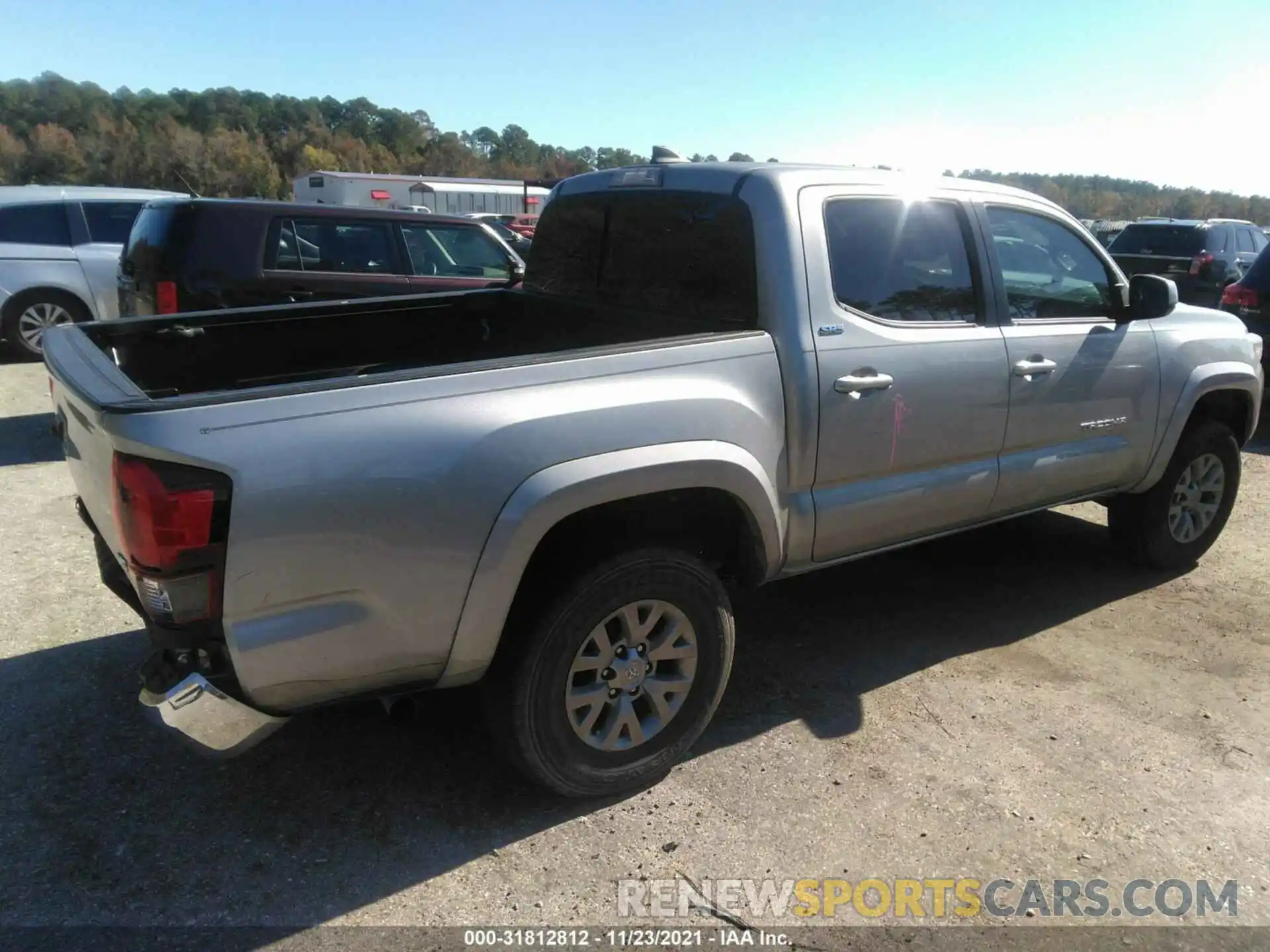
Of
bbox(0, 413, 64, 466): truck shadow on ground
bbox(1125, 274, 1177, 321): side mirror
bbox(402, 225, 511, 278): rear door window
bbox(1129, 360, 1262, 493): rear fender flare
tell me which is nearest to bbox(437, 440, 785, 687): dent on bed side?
bbox(1125, 274, 1177, 321): side mirror

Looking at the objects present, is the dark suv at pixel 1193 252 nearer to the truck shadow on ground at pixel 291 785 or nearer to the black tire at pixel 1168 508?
the black tire at pixel 1168 508

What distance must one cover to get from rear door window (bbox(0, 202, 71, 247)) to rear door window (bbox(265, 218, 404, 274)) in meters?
4.04

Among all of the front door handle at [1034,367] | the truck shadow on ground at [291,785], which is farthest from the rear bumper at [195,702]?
the front door handle at [1034,367]

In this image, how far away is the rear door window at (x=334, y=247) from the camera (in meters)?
7.05

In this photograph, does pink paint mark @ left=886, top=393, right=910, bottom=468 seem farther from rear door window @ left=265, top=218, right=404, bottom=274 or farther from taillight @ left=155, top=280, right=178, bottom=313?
taillight @ left=155, top=280, right=178, bottom=313

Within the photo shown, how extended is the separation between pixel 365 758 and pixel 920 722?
202 cm

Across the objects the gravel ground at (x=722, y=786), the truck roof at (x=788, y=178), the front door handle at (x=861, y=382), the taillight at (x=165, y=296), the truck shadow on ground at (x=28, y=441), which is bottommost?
the truck shadow on ground at (x=28, y=441)

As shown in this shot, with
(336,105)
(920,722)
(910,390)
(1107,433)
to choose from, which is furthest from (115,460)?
(336,105)

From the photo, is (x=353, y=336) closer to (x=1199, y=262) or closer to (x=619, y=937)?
(x=619, y=937)

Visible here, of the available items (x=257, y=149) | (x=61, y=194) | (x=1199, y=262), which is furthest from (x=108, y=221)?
(x=257, y=149)

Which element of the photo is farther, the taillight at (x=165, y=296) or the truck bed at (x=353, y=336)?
the taillight at (x=165, y=296)

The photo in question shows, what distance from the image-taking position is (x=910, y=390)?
11.6 feet

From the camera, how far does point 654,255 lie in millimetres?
3801

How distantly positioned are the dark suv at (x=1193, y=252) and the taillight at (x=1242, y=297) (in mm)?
4158
